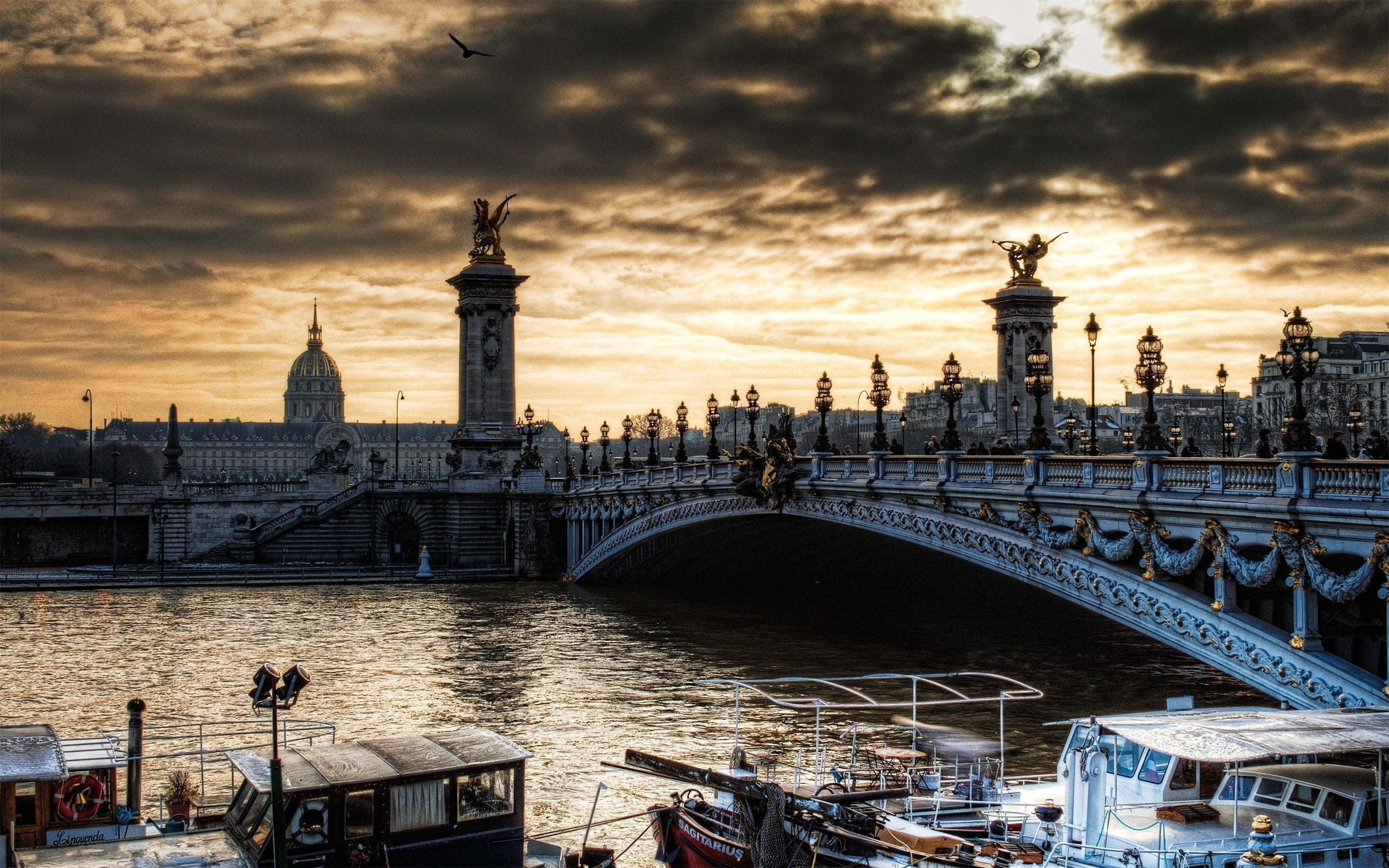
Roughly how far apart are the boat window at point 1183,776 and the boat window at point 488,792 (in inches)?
348

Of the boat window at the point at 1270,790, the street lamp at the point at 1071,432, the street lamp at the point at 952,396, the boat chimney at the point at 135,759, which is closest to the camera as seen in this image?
the boat window at the point at 1270,790

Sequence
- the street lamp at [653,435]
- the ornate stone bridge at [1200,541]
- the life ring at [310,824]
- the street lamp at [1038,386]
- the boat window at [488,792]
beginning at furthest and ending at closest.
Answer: the street lamp at [653,435] < the street lamp at [1038,386] < the ornate stone bridge at [1200,541] < the boat window at [488,792] < the life ring at [310,824]

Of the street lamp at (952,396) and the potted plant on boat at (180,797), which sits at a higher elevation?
the street lamp at (952,396)

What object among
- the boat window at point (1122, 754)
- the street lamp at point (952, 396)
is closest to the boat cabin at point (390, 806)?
the boat window at point (1122, 754)

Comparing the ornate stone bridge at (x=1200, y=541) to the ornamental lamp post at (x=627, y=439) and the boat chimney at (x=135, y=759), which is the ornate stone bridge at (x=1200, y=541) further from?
the ornamental lamp post at (x=627, y=439)

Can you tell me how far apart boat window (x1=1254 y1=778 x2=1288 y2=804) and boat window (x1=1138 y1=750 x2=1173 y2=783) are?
1172mm

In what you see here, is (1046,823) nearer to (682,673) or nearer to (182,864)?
(182,864)

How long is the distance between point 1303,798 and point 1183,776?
1.48 m

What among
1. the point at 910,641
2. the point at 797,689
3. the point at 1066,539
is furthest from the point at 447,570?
the point at 1066,539

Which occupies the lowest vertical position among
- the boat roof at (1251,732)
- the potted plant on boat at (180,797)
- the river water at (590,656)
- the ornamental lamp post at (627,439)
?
the river water at (590,656)

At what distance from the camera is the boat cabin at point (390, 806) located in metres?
17.1

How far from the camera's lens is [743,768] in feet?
75.5

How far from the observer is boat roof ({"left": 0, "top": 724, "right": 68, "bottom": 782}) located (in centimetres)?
1814

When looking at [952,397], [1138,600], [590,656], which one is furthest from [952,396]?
[590,656]
